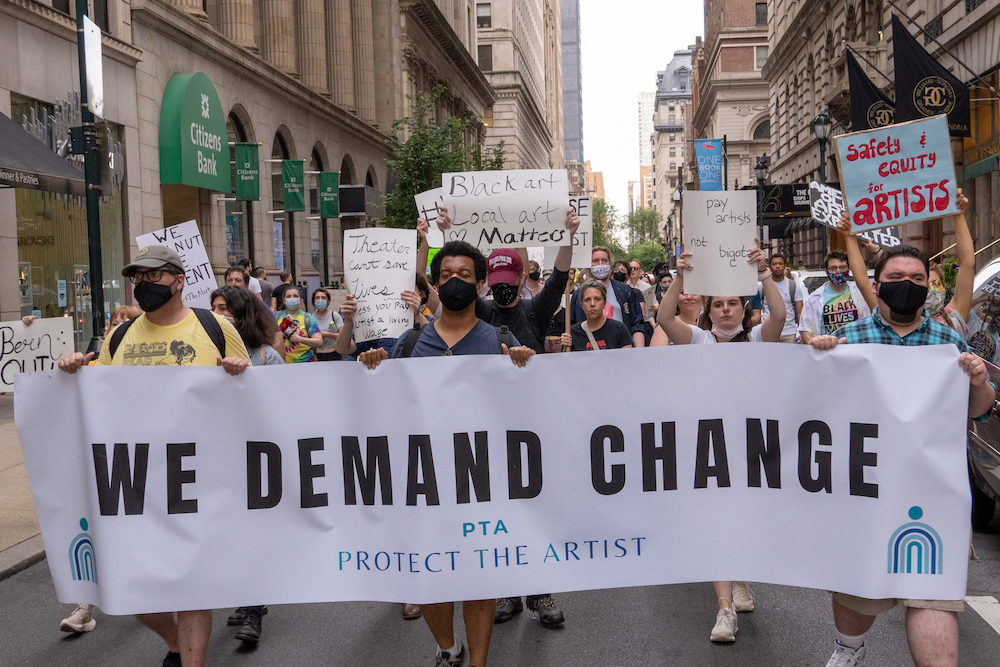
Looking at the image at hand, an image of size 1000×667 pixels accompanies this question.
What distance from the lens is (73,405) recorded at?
446 cm

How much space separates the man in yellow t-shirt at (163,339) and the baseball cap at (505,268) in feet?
5.47

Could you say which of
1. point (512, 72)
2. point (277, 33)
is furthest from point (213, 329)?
point (512, 72)

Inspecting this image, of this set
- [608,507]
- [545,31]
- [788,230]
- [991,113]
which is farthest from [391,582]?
[545,31]

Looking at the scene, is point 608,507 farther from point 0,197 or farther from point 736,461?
point 0,197

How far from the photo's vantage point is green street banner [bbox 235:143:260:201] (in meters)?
24.8

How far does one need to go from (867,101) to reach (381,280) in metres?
17.6

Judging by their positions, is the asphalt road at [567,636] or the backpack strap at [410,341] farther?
the asphalt road at [567,636]

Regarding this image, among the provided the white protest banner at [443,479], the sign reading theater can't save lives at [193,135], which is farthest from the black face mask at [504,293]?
the sign reading theater can't save lives at [193,135]

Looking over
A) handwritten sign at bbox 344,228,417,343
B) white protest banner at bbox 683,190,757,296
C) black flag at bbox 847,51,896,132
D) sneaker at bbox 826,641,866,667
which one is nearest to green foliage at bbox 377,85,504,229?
black flag at bbox 847,51,896,132

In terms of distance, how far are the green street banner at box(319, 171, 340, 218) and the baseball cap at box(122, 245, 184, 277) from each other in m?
26.5

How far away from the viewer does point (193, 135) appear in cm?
2211

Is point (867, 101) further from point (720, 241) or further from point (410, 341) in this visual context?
point (410, 341)

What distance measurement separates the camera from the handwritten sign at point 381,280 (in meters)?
8.34

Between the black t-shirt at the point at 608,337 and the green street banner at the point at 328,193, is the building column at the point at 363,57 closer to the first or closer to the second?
the green street banner at the point at 328,193
